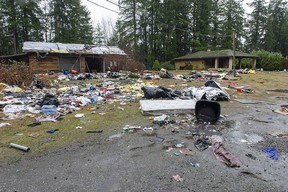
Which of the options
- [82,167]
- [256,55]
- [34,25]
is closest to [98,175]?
[82,167]

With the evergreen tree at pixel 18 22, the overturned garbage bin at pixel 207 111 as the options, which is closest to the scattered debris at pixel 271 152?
the overturned garbage bin at pixel 207 111

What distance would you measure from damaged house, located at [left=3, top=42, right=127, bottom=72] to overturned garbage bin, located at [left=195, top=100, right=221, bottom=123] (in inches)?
652

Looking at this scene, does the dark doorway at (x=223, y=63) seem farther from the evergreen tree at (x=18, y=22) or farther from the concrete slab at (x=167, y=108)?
the evergreen tree at (x=18, y=22)

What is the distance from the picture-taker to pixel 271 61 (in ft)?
88.3

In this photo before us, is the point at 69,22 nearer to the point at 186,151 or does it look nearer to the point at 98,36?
the point at 98,36

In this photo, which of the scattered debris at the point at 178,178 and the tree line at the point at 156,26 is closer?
the scattered debris at the point at 178,178

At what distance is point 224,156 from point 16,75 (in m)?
10.4

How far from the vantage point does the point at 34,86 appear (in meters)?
10.1

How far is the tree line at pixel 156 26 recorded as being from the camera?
2612 cm

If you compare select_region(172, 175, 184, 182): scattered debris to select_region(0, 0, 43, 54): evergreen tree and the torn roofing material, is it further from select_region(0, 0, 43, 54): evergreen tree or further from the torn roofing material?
select_region(0, 0, 43, 54): evergreen tree

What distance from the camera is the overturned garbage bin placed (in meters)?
4.70

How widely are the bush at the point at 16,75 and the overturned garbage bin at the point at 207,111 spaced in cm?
911

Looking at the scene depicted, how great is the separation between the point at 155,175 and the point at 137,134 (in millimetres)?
1536

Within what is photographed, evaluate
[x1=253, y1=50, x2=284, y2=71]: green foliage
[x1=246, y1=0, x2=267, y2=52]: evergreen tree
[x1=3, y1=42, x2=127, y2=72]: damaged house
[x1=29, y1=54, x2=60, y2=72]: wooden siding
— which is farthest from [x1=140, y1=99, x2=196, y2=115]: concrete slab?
[x1=246, y1=0, x2=267, y2=52]: evergreen tree
